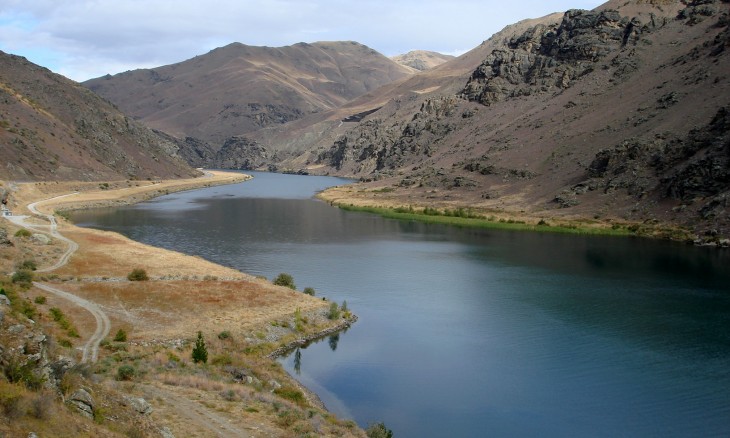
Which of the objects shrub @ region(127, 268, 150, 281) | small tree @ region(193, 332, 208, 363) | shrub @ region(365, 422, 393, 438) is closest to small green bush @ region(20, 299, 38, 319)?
small tree @ region(193, 332, 208, 363)

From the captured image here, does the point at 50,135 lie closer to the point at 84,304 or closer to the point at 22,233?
the point at 22,233

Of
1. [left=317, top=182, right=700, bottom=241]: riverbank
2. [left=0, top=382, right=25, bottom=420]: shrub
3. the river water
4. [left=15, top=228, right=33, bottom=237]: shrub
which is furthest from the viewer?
[left=317, top=182, right=700, bottom=241]: riverbank

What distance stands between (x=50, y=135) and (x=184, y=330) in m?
142

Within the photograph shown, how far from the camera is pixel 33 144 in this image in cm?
14825

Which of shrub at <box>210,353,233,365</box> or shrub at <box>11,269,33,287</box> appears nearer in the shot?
shrub at <box>210,353,233,365</box>

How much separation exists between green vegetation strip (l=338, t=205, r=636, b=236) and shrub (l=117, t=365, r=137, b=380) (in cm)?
8084

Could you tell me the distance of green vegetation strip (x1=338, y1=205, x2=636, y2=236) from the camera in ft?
317

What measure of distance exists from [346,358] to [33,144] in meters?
135

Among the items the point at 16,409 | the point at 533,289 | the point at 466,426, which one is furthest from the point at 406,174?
the point at 16,409

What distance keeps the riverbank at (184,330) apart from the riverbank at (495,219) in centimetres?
5707

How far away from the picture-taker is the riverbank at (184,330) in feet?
80.8

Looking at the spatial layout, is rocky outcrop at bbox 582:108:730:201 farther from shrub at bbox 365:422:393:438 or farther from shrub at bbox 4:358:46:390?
shrub at bbox 4:358:46:390

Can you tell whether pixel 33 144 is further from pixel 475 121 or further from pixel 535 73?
pixel 535 73

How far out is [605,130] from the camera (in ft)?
438
